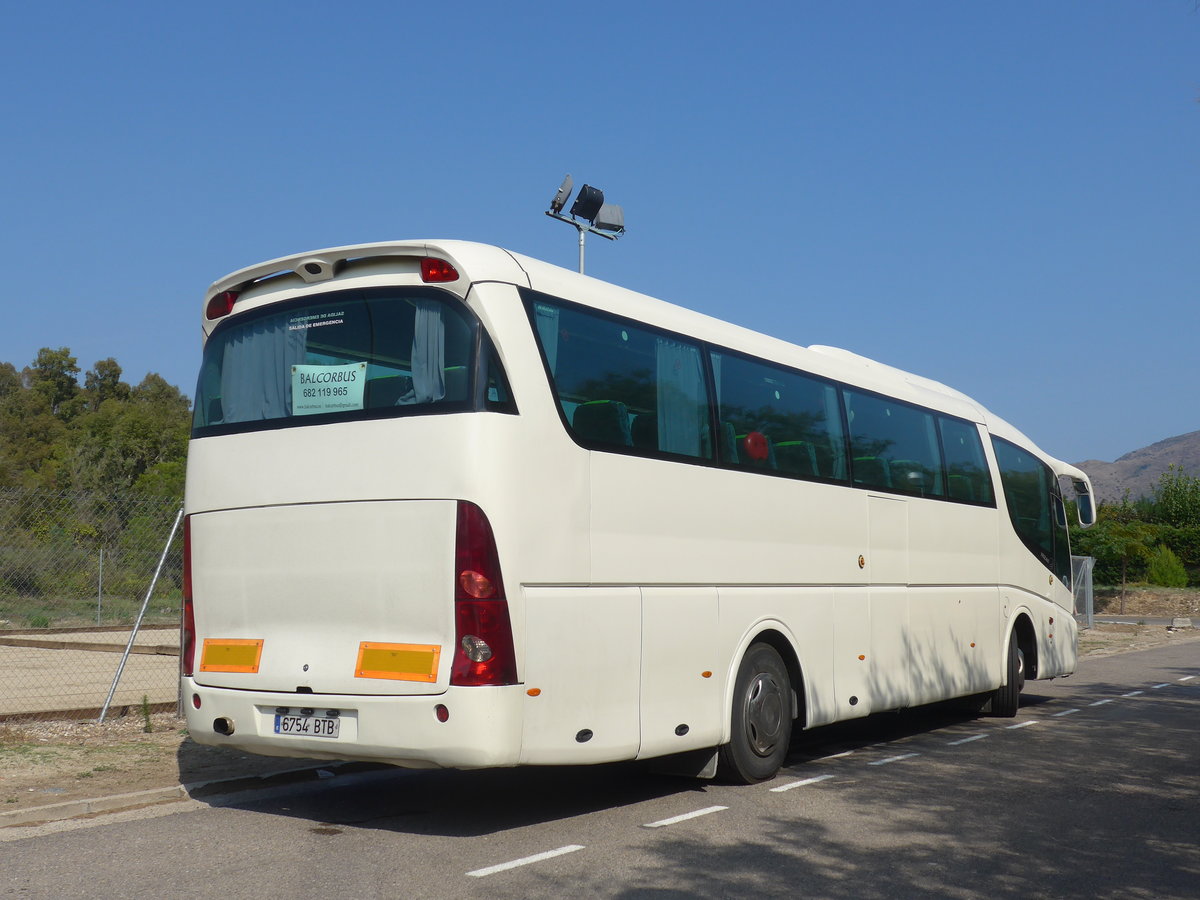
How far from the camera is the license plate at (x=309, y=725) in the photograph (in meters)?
7.09

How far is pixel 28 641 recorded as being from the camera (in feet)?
76.5

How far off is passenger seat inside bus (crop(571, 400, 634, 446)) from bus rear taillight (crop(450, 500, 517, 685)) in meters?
1.03

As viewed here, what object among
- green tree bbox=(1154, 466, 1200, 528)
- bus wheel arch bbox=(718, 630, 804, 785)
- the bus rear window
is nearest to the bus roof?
the bus rear window

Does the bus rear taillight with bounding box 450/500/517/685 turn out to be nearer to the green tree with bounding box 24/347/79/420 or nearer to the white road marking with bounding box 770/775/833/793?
the white road marking with bounding box 770/775/833/793

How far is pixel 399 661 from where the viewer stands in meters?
6.93

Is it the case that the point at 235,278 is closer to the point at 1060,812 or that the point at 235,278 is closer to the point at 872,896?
the point at 872,896

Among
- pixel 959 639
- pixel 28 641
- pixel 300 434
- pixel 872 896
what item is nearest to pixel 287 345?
pixel 300 434

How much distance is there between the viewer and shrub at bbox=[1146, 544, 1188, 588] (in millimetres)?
52344

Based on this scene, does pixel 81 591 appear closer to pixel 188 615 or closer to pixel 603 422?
pixel 188 615

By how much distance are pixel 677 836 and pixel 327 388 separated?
338 cm

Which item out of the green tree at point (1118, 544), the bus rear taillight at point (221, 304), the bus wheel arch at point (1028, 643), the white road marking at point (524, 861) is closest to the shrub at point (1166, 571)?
the green tree at point (1118, 544)

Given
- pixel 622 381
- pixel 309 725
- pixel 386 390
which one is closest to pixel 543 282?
pixel 622 381

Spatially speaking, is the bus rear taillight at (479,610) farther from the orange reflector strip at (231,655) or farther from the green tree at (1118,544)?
the green tree at (1118,544)

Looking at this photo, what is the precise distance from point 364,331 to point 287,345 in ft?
2.17
